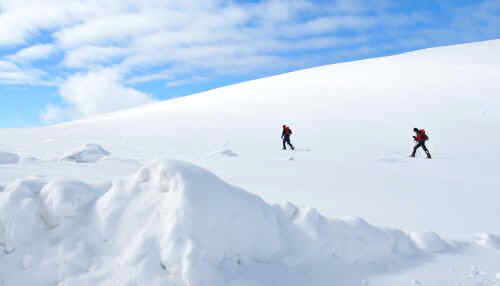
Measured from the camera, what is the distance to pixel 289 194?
799 centimetres

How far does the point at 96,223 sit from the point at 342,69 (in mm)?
39014

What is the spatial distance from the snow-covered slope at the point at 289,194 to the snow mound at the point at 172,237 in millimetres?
14

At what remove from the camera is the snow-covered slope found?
13.1ft

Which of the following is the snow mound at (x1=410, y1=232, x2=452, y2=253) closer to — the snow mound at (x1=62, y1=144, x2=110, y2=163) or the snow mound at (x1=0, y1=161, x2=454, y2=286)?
the snow mound at (x1=0, y1=161, x2=454, y2=286)

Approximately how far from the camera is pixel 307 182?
30.3ft

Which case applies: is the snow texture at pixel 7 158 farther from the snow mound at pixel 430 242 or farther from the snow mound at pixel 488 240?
the snow mound at pixel 488 240

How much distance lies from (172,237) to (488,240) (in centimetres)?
397

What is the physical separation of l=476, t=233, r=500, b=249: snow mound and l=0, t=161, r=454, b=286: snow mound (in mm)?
909

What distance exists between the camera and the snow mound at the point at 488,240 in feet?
16.9

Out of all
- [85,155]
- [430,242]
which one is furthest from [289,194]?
[85,155]

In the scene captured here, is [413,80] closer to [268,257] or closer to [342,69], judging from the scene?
[342,69]

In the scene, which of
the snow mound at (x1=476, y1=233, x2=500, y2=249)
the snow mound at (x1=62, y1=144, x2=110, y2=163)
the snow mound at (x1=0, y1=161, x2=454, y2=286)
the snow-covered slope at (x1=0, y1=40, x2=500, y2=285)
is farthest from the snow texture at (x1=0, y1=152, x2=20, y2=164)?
the snow mound at (x1=476, y1=233, x2=500, y2=249)

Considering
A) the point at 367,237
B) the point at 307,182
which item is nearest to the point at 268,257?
the point at 367,237

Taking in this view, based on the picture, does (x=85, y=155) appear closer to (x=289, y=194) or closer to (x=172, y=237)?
(x=289, y=194)
